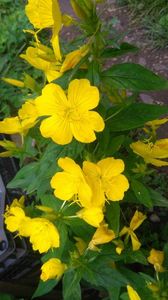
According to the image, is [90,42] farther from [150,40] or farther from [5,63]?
[5,63]

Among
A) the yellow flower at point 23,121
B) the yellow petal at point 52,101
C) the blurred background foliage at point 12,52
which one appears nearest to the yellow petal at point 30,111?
the yellow flower at point 23,121

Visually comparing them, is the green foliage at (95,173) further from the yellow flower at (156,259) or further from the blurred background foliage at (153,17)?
the blurred background foliage at (153,17)

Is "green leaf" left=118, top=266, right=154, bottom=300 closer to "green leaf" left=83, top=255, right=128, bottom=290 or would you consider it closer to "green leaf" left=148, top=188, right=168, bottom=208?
"green leaf" left=83, top=255, right=128, bottom=290

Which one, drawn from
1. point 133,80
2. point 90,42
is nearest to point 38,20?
point 90,42

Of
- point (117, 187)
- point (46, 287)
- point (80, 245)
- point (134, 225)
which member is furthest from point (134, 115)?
point (46, 287)

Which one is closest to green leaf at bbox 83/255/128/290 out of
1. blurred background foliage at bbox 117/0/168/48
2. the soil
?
the soil
